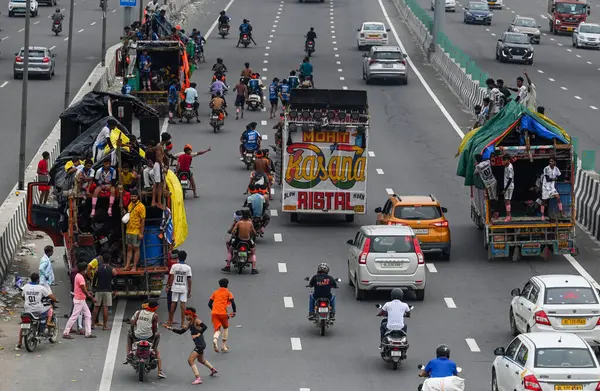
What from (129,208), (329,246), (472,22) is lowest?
(472,22)

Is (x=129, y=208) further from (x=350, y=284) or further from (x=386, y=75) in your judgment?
(x=386, y=75)

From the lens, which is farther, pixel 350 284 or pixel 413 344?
pixel 350 284

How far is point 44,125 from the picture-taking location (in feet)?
189

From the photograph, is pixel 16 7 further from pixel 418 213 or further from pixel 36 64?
pixel 418 213

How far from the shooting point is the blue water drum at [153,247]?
3222 cm

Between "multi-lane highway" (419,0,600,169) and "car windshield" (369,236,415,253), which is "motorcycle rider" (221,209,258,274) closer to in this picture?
"car windshield" (369,236,415,253)

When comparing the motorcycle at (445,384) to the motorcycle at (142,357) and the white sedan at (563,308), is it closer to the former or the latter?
the white sedan at (563,308)

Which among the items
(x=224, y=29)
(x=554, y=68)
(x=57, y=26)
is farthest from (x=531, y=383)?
(x=57, y=26)

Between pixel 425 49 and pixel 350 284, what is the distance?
44.4m

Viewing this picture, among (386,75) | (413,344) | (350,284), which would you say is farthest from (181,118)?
(413,344)

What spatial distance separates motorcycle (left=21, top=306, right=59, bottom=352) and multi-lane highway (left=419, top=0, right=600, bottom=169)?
24.2 metres

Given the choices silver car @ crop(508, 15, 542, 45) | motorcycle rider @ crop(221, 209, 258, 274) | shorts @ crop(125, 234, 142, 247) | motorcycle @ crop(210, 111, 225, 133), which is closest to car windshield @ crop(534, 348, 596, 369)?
shorts @ crop(125, 234, 142, 247)

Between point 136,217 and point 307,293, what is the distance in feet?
14.2

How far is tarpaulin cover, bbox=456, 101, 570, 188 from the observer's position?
37.4 m
